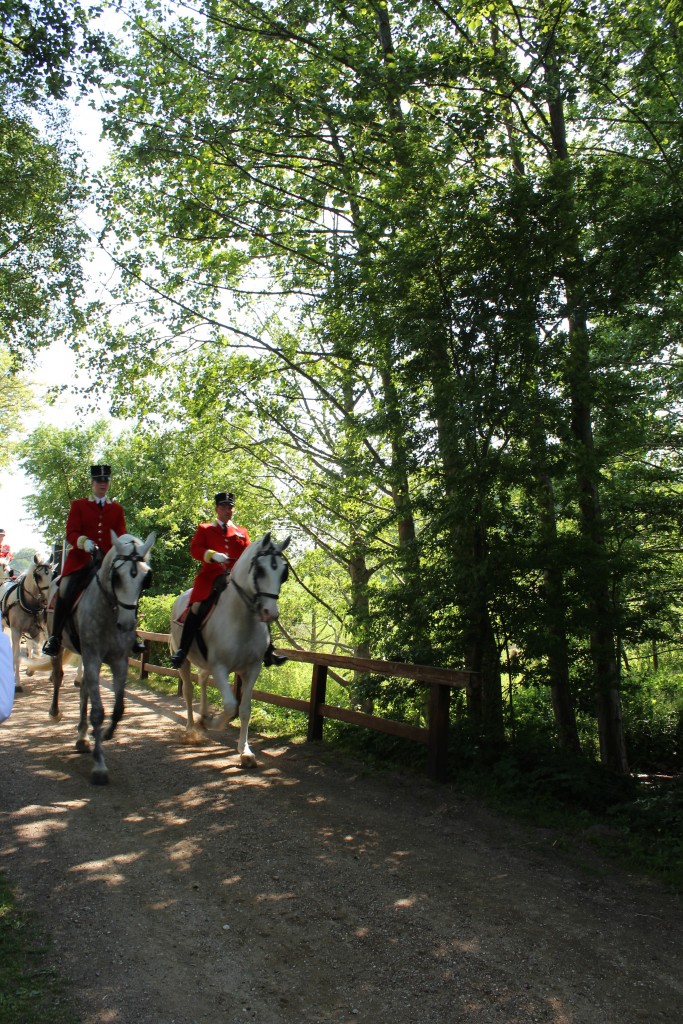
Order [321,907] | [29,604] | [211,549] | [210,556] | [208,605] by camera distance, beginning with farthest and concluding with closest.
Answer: [29,604]
[211,549]
[208,605]
[210,556]
[321,907]

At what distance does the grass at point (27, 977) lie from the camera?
11.1ft

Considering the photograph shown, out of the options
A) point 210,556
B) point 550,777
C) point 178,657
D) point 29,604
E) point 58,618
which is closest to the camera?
point 550,777

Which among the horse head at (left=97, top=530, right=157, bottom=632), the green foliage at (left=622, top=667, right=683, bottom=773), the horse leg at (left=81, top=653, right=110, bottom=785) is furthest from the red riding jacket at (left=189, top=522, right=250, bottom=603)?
the green foliage at (left=622, top=667, right=683, bottom=773)

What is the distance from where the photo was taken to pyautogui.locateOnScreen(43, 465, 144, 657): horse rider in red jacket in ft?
28.1

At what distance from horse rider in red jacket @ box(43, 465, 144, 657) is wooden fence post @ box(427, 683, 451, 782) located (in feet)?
11.2

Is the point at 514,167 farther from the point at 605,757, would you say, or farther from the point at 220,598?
the point at 605,757

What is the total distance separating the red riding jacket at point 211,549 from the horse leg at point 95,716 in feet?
5.00

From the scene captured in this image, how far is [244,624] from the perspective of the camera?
855 cm

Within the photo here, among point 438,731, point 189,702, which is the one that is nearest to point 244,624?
point 438,731

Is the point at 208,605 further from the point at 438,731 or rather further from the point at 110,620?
the point at 438,731

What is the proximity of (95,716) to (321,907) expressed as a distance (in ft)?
12.2

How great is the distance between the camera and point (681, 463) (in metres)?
8.73

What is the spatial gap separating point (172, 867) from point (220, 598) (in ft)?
12.7

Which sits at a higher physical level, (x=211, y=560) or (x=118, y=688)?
(x=211, y=560)
